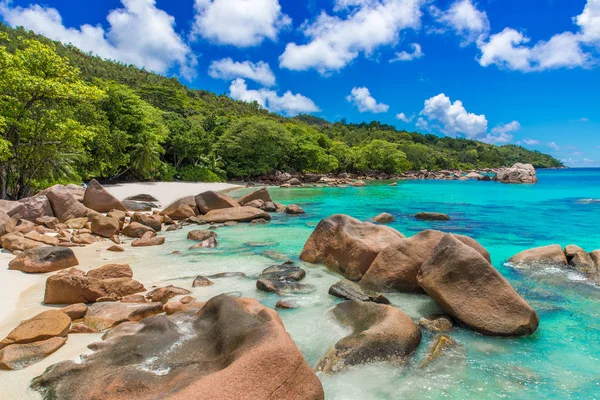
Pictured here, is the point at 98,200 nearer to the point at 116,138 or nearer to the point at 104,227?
the point at 104,227

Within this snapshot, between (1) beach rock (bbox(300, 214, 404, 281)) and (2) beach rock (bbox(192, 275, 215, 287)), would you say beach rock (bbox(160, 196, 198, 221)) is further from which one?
(2) beach rock (bbox(192, 275, 215, 287))

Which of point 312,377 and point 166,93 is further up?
point 166,93

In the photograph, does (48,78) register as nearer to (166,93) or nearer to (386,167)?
(166,93)

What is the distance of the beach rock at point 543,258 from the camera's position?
10.6 metres

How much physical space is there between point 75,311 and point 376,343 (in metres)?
5.06

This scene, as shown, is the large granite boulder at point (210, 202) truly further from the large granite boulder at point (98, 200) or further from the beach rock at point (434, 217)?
the beach rock at point (434, 217)

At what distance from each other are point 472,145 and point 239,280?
161 meters

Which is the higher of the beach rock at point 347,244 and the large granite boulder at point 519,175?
the large granite boulder at point 519,175

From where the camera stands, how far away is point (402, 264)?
8211 mm

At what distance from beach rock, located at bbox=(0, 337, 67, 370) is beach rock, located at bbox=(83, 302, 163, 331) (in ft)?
2.51

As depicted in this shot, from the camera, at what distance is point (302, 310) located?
281 inches

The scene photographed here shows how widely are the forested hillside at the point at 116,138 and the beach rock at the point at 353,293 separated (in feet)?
46.3

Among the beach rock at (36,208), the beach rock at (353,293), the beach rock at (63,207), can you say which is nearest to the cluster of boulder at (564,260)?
the beach rock at (353,293)

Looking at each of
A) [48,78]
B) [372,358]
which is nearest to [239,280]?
[372,358]
